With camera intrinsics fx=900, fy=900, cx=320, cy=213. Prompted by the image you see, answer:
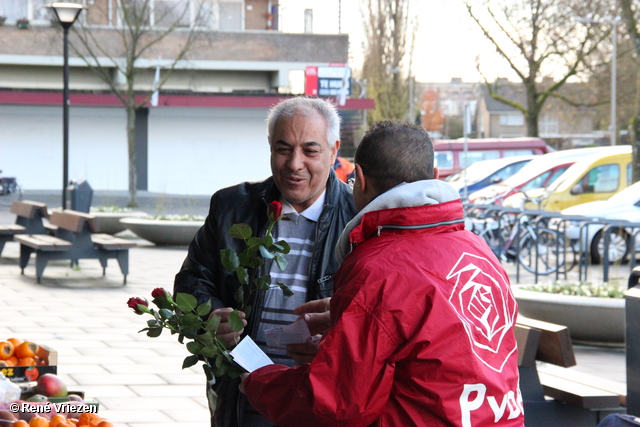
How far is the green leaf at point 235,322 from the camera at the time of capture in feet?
8.52

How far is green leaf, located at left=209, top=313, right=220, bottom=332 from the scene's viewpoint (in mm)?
2557

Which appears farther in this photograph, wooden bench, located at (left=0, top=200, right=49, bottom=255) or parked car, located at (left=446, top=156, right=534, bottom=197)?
parked car, located at (left=446, top=156, right=534, bottom=197)

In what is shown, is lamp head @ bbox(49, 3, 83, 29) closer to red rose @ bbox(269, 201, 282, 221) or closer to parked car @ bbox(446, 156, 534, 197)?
parked car @ bbox(446, 156, 534, 197)

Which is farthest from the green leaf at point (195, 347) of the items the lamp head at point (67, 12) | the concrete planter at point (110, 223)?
the concrete planter at point (110, 223)

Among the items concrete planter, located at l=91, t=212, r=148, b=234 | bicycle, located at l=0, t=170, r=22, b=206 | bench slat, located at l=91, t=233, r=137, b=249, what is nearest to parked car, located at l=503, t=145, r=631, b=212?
concrete planter, located at l=91, t=212, r=148, b=234

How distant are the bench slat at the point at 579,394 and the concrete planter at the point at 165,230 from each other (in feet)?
37.7

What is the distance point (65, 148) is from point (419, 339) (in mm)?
13806

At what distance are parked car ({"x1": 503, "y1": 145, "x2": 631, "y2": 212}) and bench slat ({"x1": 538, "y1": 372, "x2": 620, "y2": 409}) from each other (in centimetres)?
1354

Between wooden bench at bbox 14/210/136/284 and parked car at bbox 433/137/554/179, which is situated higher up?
parked car at bbox 433/137/554/179

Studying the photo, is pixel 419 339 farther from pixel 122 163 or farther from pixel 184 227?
pixel 122 163

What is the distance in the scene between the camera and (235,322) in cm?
260

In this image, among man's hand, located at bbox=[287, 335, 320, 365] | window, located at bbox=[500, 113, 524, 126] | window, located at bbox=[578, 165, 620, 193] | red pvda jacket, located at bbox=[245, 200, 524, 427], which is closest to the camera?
red pvda jacket, located at bbox=[245, 200, 524, 427]

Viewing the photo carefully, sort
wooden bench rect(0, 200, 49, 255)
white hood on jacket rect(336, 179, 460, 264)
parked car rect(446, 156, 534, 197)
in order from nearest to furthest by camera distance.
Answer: white hood on jacket rect(336, 179, 460, 264) → wooden bench rect(0, 200, 49, 255) → parked car rect(446, 156, 534, 197)

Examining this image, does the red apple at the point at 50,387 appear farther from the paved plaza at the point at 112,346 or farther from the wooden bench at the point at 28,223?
the wooden bench at the point at 28,223
